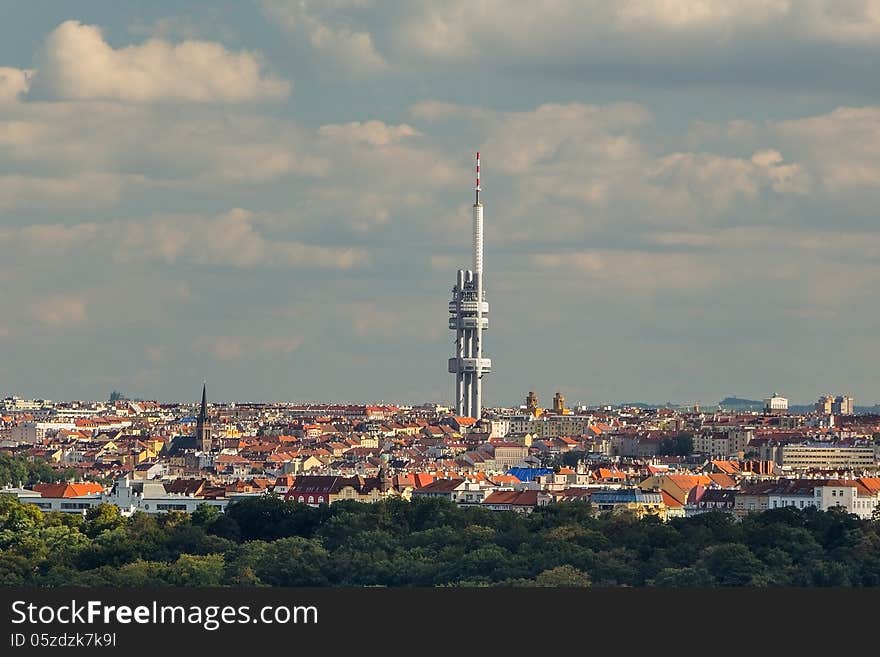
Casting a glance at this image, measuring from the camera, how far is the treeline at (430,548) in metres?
85.4

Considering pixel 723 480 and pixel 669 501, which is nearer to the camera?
pixel 669 501

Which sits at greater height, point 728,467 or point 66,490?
point 728,467

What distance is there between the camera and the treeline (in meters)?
85.4

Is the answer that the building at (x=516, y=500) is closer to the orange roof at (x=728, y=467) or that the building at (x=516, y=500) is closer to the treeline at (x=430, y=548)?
the treeline at (x=430, y=548)

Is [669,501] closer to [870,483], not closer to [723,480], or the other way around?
[870,483]

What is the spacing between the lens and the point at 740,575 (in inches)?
3317

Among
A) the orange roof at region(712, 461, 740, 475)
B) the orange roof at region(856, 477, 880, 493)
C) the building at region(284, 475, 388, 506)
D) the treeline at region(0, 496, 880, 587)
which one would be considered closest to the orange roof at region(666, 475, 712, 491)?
the orange roof at region(856, 477, 880, 493)

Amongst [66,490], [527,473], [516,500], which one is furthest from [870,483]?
[66,490]

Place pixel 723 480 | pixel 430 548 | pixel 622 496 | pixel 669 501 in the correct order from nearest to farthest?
pixel 430 548 < pixel 622 496 < pixel 669 501 < pixel 723 480

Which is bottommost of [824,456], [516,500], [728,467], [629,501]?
[629,501]

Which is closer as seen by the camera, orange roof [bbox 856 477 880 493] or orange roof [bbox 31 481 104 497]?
orange roof [bbox 856 477 880 493]

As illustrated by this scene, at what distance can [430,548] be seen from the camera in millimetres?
95062

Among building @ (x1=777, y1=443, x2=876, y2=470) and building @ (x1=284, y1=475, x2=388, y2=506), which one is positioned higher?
building @ (x1=777, y1=443, x2=876, y2=470)

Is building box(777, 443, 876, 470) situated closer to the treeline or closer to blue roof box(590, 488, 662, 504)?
blue roof box(590, 488, 662, 504)
